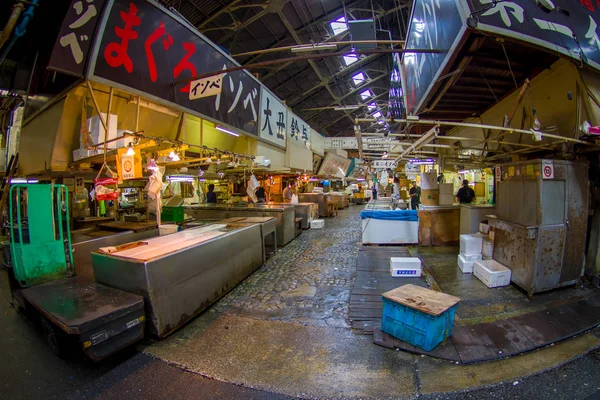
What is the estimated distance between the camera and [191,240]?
512cm

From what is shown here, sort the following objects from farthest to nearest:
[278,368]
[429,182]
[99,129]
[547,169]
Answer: [429,182]
[99,129]
[547,169]
[278,368]

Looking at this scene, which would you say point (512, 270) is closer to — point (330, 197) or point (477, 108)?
point (477, 108)

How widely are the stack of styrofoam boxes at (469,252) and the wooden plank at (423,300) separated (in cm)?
316

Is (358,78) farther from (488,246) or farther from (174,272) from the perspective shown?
(174,272)

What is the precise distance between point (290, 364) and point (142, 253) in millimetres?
2902

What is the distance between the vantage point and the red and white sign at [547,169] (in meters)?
4.88

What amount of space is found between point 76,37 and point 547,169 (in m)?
8.50

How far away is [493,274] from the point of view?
5434mm

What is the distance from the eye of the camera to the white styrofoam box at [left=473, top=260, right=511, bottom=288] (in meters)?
5.45

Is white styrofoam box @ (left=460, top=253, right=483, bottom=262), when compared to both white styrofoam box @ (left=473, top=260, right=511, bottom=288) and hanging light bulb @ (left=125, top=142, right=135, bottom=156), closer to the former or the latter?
white styrofoam box @ (left=473, top=260, right=511, bottom=288)

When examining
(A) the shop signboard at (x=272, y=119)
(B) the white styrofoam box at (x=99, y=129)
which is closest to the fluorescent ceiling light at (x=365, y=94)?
(A) the shop signboard at (x=272, y=119)

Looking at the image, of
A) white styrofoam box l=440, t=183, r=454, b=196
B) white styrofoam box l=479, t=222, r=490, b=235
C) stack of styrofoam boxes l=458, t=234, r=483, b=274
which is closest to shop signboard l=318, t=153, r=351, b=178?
white styrofoam box l=440, t=183, r=454, b=196

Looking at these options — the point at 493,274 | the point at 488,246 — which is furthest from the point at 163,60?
the point at 488,246

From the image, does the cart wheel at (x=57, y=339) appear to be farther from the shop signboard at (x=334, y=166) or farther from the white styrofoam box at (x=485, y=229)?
the shop signboard at (x=334, y=166)
